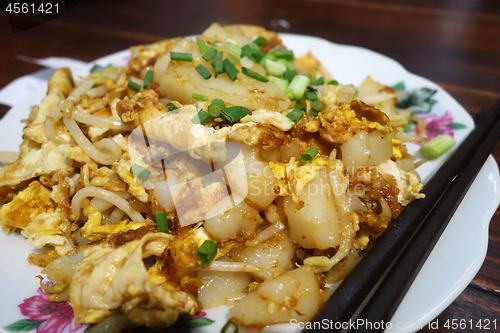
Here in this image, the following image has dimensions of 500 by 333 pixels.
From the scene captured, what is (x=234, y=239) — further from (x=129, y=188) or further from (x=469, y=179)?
(x=469, y=179)

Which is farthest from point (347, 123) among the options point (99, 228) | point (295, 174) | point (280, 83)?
point (99, 228)

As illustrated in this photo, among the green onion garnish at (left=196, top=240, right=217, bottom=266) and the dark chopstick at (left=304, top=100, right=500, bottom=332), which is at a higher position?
the dark chopstick at (left=304, top=100, right=500, bottom=332)

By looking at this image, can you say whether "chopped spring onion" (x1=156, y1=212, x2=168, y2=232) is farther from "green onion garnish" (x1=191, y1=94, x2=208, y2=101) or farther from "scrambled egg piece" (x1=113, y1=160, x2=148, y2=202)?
"green onion garnish" (x1=191, y1=94, x2=208, y2=101)

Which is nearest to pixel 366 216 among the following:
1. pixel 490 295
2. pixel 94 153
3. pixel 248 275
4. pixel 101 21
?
pixel 248 275

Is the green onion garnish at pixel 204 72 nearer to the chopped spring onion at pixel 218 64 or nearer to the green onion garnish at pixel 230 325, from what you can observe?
the chopped spring onion at pixel 218 64

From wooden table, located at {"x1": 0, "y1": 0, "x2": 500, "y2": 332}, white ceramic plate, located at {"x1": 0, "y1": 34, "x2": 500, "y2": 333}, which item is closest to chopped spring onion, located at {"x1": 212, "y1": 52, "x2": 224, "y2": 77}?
white ceramic plate, located at {"x1": 0, "y1": 34, "x2": 500, "y2": 333}

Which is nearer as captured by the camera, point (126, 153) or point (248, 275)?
point (248, 275)

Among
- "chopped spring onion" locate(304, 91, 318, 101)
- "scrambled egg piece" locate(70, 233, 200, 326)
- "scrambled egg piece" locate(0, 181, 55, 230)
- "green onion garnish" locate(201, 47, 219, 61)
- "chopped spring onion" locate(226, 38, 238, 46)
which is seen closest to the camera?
"scrambled egg piece" locate(70, 233, 200, 326)
